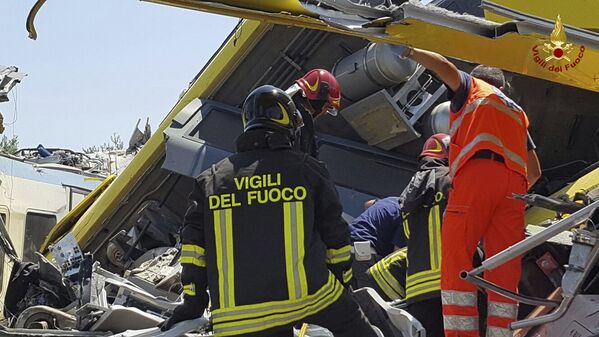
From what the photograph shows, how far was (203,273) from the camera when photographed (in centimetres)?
334

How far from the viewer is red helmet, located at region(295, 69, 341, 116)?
16.5 feet

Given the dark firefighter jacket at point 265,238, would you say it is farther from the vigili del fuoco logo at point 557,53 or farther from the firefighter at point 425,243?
the vigili del fuoco logo at point 557,53

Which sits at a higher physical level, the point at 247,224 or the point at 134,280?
the point at 134,280

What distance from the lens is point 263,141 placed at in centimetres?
333

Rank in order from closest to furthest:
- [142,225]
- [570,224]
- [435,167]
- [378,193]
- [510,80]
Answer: [570,224]
[435,167]
[510,80]
[378,193]
[142,225]

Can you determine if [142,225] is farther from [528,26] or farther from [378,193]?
[528,26]

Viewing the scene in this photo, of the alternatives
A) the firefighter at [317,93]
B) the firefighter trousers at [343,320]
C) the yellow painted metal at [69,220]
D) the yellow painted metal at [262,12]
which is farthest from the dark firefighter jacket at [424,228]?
the yellow painted metal at [69,220]

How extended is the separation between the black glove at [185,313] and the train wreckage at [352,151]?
1.4 inches

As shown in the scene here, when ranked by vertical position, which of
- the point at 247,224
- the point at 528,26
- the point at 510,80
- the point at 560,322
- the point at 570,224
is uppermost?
the point at 510,80

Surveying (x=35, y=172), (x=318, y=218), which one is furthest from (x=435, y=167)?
(x=35, y=172)

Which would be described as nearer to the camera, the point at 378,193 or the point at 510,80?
the point at 510,80

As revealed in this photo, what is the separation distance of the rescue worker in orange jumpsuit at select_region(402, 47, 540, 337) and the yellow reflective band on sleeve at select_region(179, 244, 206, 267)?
0.92 metres

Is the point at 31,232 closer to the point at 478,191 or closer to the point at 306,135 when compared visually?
the point at 306,135

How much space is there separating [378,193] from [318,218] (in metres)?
2.76
